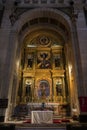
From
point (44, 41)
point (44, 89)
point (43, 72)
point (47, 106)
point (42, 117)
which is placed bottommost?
point (42, 117)

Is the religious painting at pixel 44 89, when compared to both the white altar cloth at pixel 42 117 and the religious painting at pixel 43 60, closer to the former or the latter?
the religious painting at pixel 43 60

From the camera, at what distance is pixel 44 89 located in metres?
15.4

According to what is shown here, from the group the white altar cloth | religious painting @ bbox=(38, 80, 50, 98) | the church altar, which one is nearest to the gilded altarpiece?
religious painting @ bbox=(38, 80, 50, 98)

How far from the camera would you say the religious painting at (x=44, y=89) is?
15039 millimetres

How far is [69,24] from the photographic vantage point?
13.0 m

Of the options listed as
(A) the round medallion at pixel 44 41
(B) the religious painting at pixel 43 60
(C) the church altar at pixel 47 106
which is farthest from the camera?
(A) the round medallion at pixel 44 41

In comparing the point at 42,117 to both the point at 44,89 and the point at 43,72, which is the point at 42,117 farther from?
the point at 43,72

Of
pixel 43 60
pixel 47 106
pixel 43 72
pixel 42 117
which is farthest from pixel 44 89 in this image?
pixel 42 117

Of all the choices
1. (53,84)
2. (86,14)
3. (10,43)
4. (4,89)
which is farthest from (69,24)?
(4,89)

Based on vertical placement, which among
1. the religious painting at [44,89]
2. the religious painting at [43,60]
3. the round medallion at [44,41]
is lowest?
the religious painting at [44,89]

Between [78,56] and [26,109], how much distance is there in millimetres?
6675

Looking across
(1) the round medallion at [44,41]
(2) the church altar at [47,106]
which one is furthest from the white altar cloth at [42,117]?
(1) the round medallion at [44,41]

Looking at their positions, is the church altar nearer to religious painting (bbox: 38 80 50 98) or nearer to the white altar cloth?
religious painting (bbox: 38 80 50 98)

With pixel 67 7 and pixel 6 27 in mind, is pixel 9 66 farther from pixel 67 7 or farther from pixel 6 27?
pixel 67 7
